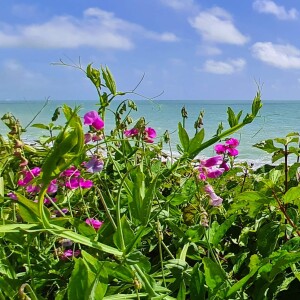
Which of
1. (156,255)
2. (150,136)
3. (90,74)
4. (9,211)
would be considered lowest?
(156,255)

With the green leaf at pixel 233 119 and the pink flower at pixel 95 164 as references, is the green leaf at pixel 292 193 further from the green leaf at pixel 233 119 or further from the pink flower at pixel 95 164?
the pink flower at pixel 95 164

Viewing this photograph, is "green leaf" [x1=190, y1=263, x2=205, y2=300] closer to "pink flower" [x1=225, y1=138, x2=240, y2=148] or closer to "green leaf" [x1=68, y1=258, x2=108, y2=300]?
"green leaf" [x1=68, y1=258, x2=108, y2=300]

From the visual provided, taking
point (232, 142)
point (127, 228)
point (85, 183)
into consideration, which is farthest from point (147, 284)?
point (232, 142)

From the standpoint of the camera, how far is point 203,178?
36.9 inches

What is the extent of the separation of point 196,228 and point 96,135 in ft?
0.69

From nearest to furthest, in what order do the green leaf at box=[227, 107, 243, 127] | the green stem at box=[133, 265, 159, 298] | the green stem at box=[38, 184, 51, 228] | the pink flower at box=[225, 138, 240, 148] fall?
the green stem at box=[38, 184, 51, 228] → the green stem at box=[133, 265, 159, 298] → the green leaf at box=[227, 107, 243, 127] → the pink flower at box=[225, 138, 240, 148]

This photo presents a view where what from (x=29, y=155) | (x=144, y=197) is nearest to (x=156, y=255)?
(x=29, y=155)

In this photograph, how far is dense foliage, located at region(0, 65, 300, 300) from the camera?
57 cm

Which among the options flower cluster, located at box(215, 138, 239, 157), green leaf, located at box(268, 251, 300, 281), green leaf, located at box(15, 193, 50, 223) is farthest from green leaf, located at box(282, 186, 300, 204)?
flower cluster, located at box(215, 138, 239, 157)

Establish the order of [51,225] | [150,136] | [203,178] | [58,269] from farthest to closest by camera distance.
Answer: [150,136]
[203,178]
[58,269]
[51,225]

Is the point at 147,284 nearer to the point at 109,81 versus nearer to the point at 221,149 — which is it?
the point at 109,81

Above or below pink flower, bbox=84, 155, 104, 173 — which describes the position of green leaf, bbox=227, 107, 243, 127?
above

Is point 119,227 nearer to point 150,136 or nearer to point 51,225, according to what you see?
point 51,225

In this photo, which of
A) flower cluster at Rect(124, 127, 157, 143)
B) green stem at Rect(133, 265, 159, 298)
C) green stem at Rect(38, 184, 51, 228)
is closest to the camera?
green stem at Rect(38, 184, 51, 228)
